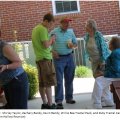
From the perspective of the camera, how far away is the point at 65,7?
429 inches

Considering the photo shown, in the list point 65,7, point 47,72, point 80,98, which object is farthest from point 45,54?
point 65,7

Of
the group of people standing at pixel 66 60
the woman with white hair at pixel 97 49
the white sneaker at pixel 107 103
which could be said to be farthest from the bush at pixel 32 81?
the white sneaker at pixel 107 103

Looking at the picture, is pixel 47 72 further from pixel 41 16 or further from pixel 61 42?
pixel 41 16

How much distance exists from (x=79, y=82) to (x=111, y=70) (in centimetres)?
364

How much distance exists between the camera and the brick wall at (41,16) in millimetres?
10586

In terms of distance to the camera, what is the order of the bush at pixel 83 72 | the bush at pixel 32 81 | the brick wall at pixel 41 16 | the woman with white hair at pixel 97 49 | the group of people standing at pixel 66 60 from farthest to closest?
the brick wall at pixel 41 16, the bush at pixel 83 72, the bush at pixel 32 81, the woman with white hair at pixel 97 49, the group of people standing at pixel 66 60

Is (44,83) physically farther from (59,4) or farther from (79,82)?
(59,4)

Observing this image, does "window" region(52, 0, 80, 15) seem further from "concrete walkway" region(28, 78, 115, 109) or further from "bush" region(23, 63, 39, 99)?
"bush" region(23, 63, 39, 99)

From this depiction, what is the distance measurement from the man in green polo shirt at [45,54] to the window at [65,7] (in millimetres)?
5327

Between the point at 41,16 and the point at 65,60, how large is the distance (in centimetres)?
510

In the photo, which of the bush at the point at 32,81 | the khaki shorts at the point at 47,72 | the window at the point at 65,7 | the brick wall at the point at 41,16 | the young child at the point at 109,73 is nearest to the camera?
the young child at the point at 109,73

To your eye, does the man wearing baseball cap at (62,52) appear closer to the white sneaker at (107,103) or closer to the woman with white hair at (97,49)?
the woman with white hair at (97,49)

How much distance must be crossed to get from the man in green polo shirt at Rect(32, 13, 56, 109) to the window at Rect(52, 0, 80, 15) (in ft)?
17.5

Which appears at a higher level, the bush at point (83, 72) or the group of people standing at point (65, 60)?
the group of people standing at point (65, 60)
